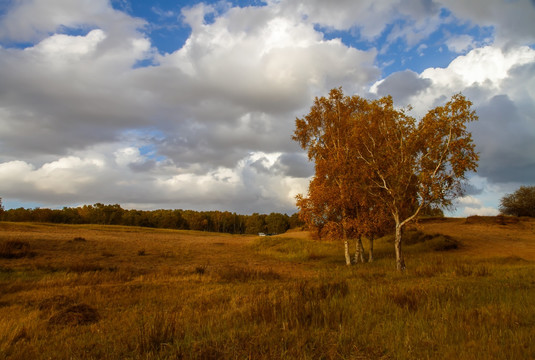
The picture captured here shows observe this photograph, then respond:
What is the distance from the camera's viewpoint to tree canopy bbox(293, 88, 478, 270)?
18.5 metres

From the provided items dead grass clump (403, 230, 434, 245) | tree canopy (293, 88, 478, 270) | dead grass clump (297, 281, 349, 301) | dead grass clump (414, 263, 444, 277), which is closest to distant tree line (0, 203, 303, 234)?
dead grass clump (403, 230, 434, 245)

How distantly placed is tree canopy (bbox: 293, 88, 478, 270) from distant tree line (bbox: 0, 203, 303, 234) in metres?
102

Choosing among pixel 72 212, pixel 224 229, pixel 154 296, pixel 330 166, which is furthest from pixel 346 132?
pixel 224 229

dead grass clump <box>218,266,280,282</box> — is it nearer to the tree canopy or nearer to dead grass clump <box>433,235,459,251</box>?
the tree canopy

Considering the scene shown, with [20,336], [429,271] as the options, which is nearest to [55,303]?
[20,336]

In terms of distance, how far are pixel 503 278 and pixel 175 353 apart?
1485cm

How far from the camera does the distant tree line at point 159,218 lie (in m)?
126

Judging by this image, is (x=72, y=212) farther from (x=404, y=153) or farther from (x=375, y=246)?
(x=404, y=153)

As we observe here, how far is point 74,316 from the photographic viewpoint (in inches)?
336

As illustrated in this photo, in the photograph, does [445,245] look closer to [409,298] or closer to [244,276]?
[244,276]

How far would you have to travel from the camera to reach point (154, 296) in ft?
38.8

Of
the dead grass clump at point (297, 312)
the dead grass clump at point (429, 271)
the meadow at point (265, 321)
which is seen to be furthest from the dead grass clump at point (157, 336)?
the dead grass clump at point (429, 271)

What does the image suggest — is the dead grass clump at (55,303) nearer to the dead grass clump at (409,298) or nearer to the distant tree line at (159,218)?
the dead grass clump at (409,298)

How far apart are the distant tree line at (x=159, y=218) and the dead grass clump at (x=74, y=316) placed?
118m
